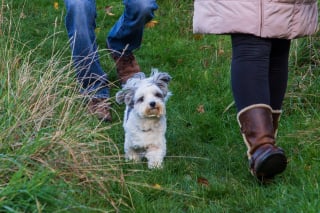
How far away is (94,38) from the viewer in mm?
6070

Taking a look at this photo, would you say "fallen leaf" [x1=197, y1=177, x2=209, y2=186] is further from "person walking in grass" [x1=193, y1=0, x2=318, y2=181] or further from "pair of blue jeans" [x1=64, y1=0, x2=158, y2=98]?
"pair of blue jeans" [x1=64, y1=0, x2=158, y2=98]

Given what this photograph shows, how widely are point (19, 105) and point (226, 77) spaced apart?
2.75 metres

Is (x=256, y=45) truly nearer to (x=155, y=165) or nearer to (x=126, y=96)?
(x=155, y=165)

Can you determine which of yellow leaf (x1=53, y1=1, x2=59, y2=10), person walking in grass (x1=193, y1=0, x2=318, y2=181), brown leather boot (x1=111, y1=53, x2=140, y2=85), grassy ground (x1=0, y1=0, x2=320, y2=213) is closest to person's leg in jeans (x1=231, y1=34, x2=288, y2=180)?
person walking in grass (x1=193, y1=0, x2=318, y2=181)

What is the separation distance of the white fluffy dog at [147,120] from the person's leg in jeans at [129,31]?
3.20 ft

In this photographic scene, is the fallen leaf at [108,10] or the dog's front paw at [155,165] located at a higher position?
the dog's front paw at [155,165]

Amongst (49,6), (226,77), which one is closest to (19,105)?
(226,77)

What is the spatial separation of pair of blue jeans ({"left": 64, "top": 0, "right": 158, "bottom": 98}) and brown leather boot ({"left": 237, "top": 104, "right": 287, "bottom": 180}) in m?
1.68

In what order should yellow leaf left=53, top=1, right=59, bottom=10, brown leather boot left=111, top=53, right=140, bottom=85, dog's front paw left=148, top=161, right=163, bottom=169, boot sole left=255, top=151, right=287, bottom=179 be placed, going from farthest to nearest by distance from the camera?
yellow leaf left=53, top=1, right=59, bottom=10
brown leather boot left=111, top=53, right=140, bottom=85
dog's front paw left=148, top=161, right=163, bottom=169
boot sole left=255, top=151, right=287, bottom=179

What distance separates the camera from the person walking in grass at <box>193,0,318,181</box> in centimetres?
392

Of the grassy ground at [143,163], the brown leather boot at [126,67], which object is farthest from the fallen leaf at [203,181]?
the brown leather boot at [126,67]

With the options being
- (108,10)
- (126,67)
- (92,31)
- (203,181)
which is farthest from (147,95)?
(108,10)

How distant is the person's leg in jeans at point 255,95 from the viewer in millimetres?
3992

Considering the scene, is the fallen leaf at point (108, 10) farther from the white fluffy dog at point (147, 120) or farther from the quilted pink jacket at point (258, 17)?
the quilted pink jacket at point (258, 17)
